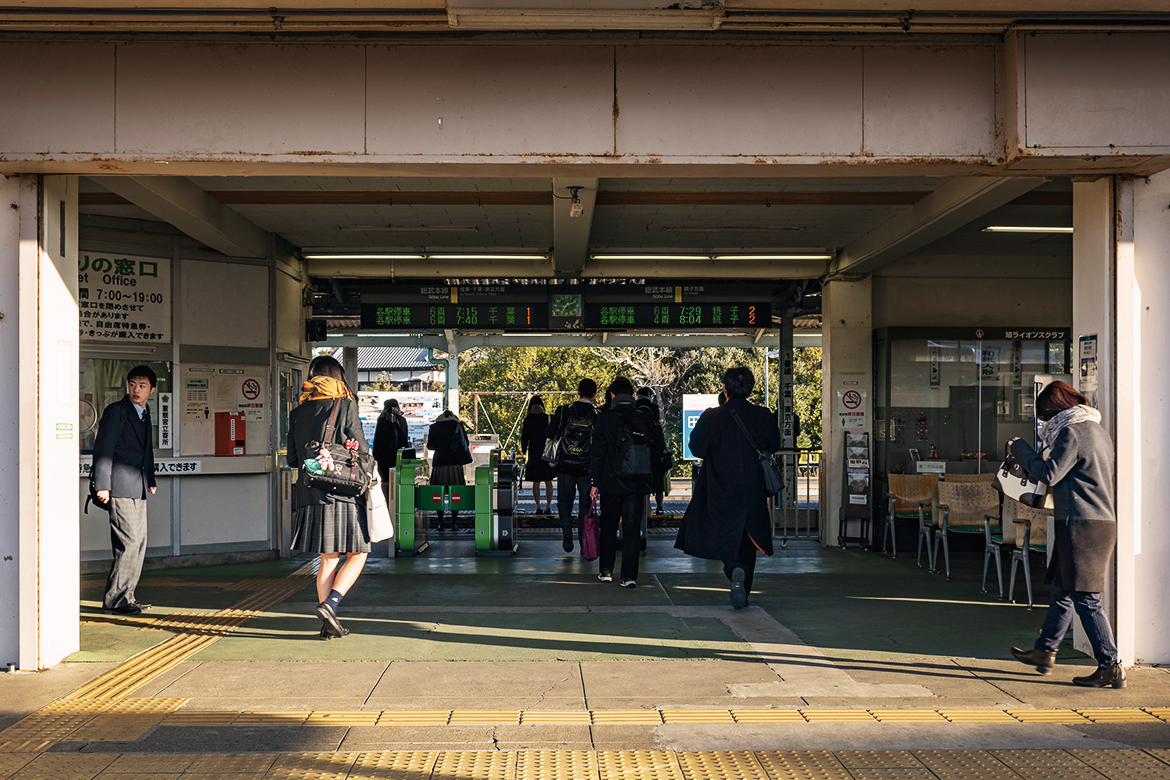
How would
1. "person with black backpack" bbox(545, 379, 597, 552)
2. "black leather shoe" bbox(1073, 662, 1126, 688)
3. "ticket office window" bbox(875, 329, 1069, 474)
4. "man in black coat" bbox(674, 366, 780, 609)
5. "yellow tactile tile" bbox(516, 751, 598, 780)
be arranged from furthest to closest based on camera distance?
"ticket office window" bbox(875, 329, 1069, 474) → "person with black backpack" bbox(545, 379, 597, 552) → "man in black coat" bbox(674, 366, 780, 609) → "black leather shoe" bbox(1073, 662, 1126, 688) → "yellow tactile tile" bbox(516, 751, 598, 780)

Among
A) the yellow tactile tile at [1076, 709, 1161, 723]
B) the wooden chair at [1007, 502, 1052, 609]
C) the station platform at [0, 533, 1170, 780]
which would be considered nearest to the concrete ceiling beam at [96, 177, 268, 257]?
the station platform at [0, 533, 1170, 780]

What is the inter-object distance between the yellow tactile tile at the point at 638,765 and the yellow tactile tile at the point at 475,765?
354 millimetres

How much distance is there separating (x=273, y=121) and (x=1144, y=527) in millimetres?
5117

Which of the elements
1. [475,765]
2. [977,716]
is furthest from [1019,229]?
[475,765]

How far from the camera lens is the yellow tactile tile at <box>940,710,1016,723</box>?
418 cm

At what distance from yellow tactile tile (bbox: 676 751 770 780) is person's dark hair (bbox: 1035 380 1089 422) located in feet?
8.12

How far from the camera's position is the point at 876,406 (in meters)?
10.4

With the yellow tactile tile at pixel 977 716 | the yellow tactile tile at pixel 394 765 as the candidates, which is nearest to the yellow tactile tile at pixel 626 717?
the yellow tactile tile at pixel 394 765

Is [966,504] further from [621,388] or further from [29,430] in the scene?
[29,430]

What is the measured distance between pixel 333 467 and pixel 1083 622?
4084 millimetres

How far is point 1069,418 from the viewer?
4773mm

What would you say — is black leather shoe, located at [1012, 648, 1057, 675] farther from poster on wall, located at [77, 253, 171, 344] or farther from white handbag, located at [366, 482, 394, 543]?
poster on wall, located at [77, 253, 171, 344]

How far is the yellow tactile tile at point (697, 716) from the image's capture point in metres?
4.18

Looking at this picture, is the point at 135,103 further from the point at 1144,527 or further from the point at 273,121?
the point at 1144,527
